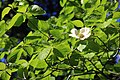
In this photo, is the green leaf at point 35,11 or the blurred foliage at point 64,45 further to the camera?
the green leaf at point 35,11

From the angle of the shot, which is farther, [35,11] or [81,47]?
[35,11]

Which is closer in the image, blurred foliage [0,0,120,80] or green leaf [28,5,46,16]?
blurred foliage [0,0,120,80]

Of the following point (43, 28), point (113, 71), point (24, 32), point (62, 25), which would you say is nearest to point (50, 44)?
point (43, 28)

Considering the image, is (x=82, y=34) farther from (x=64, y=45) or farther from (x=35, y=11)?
(x=35, y=11)

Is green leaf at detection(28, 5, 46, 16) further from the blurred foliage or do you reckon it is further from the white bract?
the white bract

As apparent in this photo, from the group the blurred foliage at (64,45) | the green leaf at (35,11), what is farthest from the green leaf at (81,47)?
the green leaf at (35,11)

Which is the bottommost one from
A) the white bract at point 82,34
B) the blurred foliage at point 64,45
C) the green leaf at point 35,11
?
the blurred foliage at point 64,45

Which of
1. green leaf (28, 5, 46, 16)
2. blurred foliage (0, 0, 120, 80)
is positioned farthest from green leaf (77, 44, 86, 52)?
green leaf (28, 5, 46, 16)

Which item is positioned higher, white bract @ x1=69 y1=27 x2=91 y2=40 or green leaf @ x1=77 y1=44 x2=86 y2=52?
white bract @ x1=69 y1=27 x2=91 y2=40

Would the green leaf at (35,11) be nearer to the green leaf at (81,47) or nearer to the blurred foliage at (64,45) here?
the blurred foliage at (64,45)

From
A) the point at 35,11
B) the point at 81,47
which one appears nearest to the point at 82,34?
the point at 81,47

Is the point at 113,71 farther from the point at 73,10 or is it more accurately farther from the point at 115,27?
the point at 73,10

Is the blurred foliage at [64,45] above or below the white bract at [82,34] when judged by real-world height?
below

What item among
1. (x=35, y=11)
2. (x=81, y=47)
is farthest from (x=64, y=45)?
(x=35, y=11)
